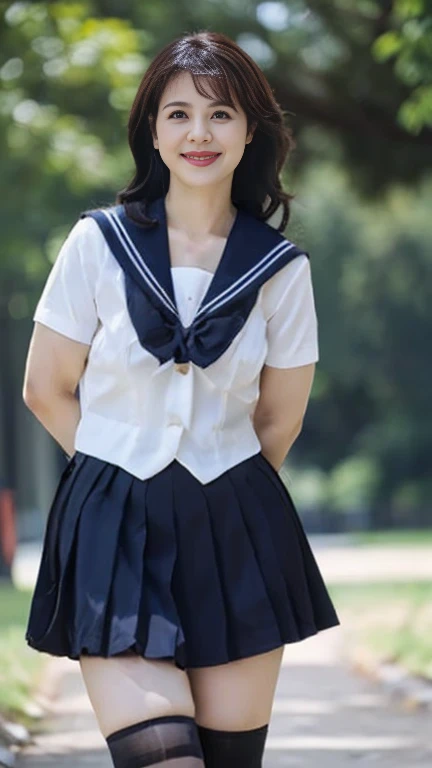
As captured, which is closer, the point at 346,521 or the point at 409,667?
the point at 409,667

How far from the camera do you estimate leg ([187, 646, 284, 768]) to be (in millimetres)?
3588

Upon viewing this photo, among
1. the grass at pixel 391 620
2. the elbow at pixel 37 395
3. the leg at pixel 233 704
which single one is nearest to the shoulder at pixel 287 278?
the elbow at pixel 37 395

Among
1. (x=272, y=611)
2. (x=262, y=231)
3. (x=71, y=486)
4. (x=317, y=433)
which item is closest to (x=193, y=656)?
(x=272, y=611)

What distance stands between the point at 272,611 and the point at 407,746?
3.40 metres

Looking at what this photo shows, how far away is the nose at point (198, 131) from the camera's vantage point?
3.68 meters

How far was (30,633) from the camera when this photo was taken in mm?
3598

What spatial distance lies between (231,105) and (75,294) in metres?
0.50

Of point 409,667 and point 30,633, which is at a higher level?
point 30,633

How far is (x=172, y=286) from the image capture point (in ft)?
12.0

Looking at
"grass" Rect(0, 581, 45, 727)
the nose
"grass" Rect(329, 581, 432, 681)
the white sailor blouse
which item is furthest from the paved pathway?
the nose

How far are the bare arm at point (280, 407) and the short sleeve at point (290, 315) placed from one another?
31mm

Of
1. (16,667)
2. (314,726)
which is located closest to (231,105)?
(314,726)

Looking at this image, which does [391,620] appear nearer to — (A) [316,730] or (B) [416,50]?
(A) [316,730]

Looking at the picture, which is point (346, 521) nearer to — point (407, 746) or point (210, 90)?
point (407, 746)
